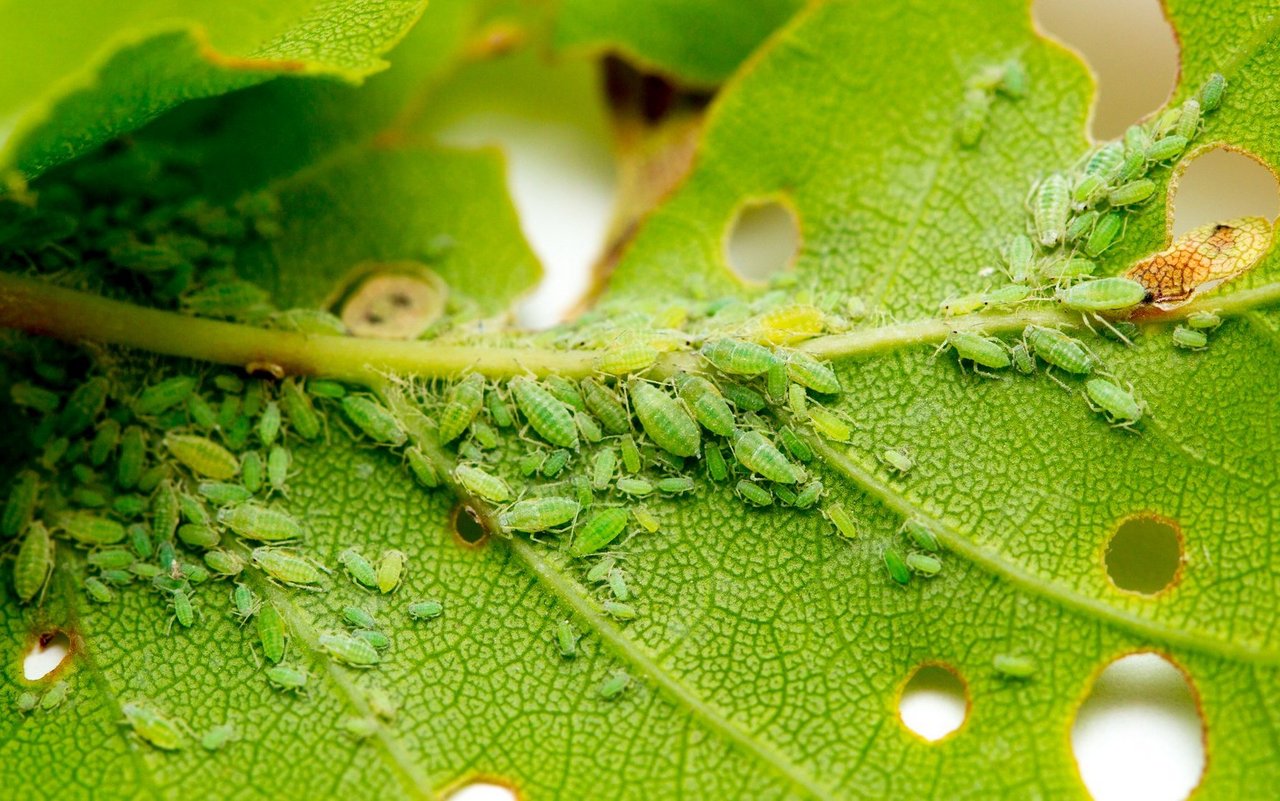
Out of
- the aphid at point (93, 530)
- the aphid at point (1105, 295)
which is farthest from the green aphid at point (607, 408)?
the aphid at point (93, 530)

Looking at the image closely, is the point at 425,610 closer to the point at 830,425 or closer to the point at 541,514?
the point at 541,514

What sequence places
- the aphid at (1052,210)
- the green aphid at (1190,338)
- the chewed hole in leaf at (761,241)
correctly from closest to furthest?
the green aphid at (1190,338), the aphid at (1052,210), the chewed hole in leaf at (761,241)

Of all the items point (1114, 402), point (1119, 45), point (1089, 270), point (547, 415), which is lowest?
point (547, 415)

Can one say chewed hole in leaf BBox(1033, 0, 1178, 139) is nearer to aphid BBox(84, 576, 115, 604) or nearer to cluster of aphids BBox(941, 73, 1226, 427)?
cluster of aphids BBox(941, 73, 1226, 427)

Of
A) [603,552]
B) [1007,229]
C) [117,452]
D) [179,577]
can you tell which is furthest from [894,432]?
[117,452]

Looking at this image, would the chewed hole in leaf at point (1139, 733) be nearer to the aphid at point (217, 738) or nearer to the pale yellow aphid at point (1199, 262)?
the pale yellow aphid at point (1199, 262)

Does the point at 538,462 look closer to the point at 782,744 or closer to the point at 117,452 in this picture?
the point at 782,744

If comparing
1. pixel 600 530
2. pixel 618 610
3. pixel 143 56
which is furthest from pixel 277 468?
pixel 143 56
